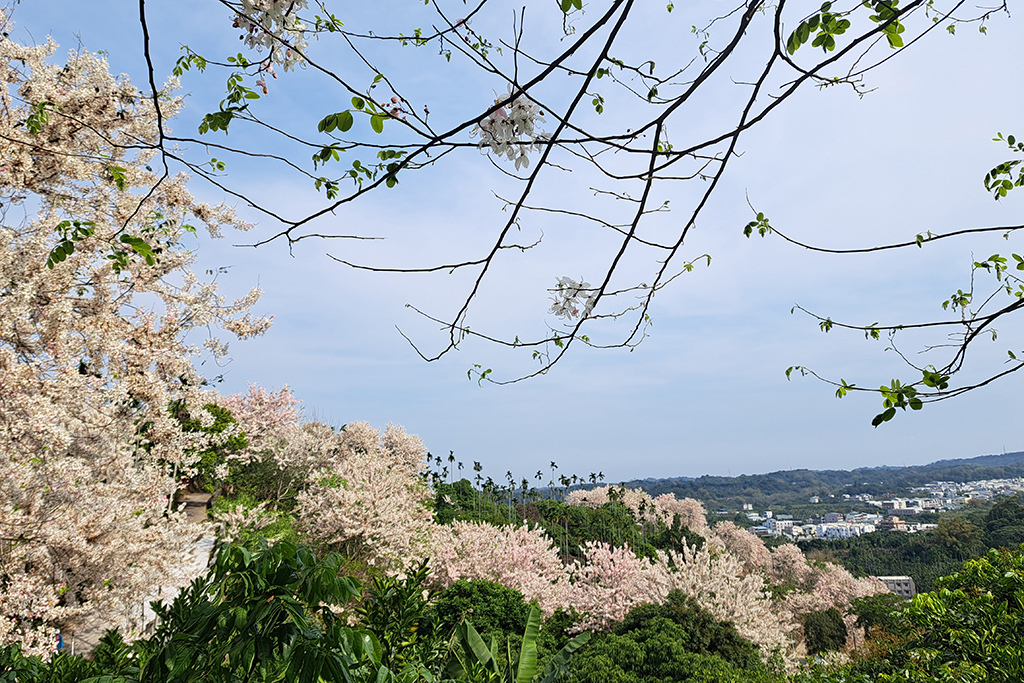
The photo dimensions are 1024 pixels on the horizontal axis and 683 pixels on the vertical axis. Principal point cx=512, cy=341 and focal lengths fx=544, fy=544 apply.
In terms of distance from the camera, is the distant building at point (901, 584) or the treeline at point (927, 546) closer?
the treeline at point (927, 546)

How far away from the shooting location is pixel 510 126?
4.19ft

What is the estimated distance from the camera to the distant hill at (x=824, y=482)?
55.5m

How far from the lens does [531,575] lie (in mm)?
9344

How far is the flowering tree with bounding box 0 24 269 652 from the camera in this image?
529 centimetres

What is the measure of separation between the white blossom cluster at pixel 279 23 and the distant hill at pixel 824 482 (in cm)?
5365

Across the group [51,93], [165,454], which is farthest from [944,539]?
[51,93]

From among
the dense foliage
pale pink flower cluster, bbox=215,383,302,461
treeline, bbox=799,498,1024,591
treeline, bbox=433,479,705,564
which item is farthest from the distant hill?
the dense foliage

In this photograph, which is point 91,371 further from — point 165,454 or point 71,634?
point 71,634

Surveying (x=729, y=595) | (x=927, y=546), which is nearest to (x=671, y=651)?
(x=729, y=595)

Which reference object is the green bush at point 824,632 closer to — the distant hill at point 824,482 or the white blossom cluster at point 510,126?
the white blossom cluster at point 510,126

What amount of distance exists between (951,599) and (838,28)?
12.2 ft

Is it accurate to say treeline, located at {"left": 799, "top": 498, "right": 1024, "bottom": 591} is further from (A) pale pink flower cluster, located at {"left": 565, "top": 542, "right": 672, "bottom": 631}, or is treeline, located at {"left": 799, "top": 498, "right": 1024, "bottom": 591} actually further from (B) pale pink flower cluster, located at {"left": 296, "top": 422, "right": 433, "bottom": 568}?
(B) pale pink flower cluster, located at {"left": 296, "top": 422, "right": 433, "bottom": 568}

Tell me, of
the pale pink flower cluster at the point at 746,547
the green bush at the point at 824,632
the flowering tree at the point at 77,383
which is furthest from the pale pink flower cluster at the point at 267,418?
the pale pink flower cluster at the point at 746,547

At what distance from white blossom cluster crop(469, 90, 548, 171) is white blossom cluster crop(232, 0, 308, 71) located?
0.50m
